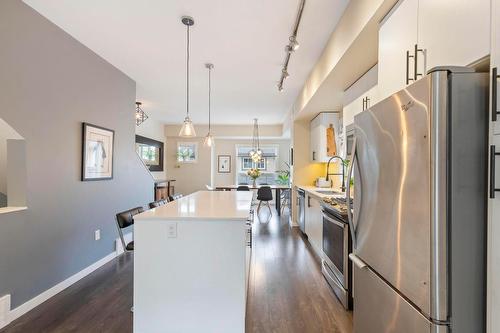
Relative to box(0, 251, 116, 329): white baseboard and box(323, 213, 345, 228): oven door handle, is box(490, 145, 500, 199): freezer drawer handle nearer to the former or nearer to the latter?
box(323, 213, 345, 228): oven door handle

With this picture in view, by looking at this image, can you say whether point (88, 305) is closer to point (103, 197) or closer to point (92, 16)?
point (103, 197)

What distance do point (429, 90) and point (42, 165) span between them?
3102mm

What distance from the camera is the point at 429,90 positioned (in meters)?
1.06

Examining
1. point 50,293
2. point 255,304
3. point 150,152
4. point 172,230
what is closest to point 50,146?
point 50,293

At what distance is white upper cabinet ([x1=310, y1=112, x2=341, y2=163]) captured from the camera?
4.74 m

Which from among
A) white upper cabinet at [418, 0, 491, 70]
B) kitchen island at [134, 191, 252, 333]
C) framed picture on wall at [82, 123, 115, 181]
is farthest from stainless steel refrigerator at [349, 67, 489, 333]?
framed picture on wall at [82, 123, 115, 181]

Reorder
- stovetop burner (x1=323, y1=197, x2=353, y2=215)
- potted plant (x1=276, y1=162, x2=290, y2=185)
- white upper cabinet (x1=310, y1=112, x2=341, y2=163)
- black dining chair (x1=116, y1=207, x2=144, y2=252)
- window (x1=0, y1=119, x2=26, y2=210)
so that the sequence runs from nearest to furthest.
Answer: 1. window (x1=0, y1=119, x2=26, y2=210)
2. stovetop burner (x1=323, y1=197, x2=353, y2=215)
3. black dining chair (x1=116, y1=207, x2=144, y2=252)
4. white upper cabinet (x1=310, y1=112, x2=341, y2=163)
5. potted plant (x1=276, y1=162, x2=290, y2=185)

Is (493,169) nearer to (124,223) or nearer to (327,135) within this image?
(124,223)

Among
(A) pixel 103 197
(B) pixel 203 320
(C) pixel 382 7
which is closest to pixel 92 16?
(A) pixel 103 197

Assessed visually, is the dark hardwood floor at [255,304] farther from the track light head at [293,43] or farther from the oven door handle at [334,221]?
the track light head at [293,43]

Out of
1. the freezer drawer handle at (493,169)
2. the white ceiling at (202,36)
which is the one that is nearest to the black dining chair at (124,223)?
the white ceiling at (202,36)

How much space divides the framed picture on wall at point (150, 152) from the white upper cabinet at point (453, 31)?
6300mm

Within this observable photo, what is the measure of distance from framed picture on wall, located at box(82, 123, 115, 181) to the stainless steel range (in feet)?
9.22

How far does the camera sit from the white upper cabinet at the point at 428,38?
1070 mm
